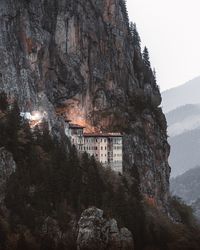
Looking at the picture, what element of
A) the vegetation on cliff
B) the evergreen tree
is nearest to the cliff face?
the evergreen tree

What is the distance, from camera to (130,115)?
170 meters

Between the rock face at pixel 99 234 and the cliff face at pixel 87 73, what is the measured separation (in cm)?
2834

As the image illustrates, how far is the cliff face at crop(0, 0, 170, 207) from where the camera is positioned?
141 metres

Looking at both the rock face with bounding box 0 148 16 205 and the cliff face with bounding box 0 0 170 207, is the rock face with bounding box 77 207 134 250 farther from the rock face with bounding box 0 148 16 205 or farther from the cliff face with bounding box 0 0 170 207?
the cliff face with bounding box 0 0 170 207

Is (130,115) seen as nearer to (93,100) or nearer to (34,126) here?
(93,100)

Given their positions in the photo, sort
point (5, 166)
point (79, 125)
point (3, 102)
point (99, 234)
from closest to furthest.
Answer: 1. point (99, 234)
2. point (5, 166)
3. point (3, 102)
4. point (79, 125)

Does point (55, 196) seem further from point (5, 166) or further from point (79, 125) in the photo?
point (79, 125)

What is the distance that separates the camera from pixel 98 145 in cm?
14575

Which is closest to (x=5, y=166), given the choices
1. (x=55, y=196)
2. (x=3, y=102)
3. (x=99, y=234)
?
(x=55, y=196)

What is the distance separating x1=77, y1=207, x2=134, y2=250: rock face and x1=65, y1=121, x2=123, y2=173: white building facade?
86.7 feet

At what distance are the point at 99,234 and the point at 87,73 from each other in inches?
2111

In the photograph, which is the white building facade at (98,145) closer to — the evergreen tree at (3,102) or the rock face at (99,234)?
the evergreen tree at (3,102)

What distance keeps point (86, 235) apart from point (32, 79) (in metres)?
39.7

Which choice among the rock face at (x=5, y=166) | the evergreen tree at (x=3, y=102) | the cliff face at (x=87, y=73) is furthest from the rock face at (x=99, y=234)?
the cliff face at (x=87, y=73)
